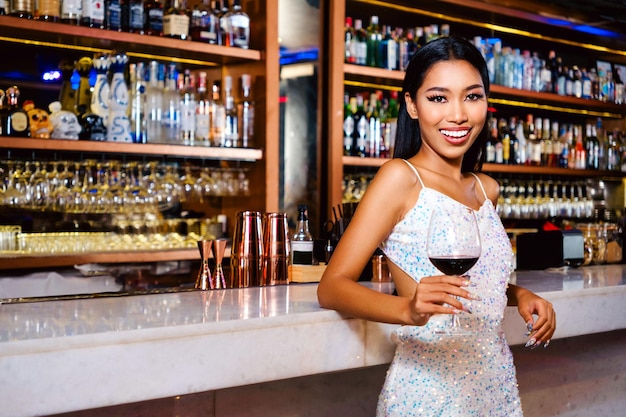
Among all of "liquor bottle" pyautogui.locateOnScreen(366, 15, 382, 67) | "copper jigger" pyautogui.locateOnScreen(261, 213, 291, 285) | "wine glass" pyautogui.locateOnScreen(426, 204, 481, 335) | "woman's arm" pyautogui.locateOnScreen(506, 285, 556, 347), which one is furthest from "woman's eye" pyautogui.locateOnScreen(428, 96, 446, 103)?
"liquor bottle" pyautogui.locateOnScreen(366, 15, 382, 67)

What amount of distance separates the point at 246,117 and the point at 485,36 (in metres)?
1.97

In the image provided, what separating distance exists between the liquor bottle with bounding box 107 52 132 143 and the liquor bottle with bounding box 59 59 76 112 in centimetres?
18

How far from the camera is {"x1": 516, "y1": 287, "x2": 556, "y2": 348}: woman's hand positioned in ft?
A: 5.38

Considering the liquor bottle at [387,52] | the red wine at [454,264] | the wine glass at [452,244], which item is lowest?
the red wine at [454,264]

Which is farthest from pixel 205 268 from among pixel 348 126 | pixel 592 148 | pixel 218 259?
pixel 592 148

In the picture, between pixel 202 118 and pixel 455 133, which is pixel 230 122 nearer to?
pixel 202 118

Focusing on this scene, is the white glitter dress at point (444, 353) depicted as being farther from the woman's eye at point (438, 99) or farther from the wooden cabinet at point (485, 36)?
the wooden cabinet at point (485, 36)

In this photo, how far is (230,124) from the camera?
3.81 metres

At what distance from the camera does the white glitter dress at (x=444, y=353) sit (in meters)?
1.60

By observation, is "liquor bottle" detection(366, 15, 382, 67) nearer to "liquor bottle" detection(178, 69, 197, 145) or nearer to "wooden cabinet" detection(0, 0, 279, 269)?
"wooden cabinet" detection(0, 0, 279, 269)

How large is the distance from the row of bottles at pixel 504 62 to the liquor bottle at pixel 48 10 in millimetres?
1491

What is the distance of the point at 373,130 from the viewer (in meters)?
4.30

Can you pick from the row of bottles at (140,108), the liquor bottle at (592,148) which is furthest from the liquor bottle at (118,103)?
the liquor bottle at (592,148)

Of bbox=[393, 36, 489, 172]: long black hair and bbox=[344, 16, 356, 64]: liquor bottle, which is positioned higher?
bbox=[344, 16, 356, 64]: liquor bottle
